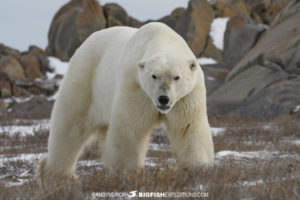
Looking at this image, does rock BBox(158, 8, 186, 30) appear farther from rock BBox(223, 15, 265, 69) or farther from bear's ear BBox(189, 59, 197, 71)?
bear's ear BBox(189, 59, 197, 71)

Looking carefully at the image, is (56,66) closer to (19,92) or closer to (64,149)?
(19,92)

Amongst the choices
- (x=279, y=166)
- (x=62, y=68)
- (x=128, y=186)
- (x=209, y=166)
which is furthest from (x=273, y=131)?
(x=62, y=68)

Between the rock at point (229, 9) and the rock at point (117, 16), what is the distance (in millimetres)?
6439

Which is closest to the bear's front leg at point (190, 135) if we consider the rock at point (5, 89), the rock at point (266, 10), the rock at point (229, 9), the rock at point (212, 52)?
the rock at point (5, 89)

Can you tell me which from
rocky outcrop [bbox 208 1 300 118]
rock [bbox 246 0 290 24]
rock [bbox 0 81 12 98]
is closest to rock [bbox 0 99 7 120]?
rock [bbox 0 81 12 98]

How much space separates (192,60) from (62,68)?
2834cm

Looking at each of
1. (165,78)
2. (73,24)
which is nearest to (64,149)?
(165,78)

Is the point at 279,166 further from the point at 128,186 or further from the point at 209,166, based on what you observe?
the point at 128,186

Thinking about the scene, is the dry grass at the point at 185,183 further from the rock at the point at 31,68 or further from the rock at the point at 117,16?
the rock at the point at 117,16

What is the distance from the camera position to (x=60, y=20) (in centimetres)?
3241

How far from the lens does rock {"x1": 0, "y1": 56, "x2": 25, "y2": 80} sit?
28339 millimetres

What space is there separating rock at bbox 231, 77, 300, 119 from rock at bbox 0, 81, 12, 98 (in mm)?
15297

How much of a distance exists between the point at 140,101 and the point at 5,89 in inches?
902

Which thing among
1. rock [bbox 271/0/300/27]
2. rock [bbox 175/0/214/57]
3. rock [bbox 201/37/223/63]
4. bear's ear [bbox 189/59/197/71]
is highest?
rock [bbox 175/0/214/57]
